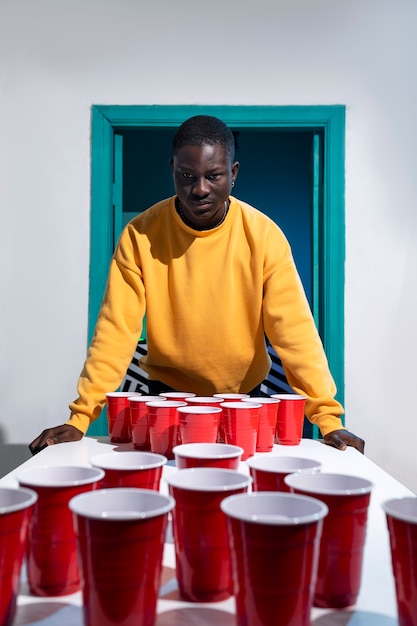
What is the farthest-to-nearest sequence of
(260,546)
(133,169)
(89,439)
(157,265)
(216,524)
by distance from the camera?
(133,169), (157,265), (89,439), (216,524), (260,546)

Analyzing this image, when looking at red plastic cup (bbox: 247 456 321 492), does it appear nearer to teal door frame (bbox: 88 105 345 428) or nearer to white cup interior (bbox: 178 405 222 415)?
white cup interior (bbox: 178 405 222 415)

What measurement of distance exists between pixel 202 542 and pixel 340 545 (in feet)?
0.49

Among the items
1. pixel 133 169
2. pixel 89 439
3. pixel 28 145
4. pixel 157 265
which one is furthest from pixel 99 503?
pixel 133 169

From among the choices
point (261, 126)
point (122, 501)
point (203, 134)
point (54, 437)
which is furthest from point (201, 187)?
point (261, 126)

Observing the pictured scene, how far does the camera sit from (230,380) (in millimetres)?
1785

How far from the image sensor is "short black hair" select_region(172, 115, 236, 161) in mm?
1646

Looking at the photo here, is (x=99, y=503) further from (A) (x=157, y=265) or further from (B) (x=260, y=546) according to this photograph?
(A) (x=157, y=265)

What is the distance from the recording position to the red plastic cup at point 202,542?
0.65 m

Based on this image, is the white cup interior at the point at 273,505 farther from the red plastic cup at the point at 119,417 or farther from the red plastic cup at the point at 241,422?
the red plastic cup at the point at 119,417

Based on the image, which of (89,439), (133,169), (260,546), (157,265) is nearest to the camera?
(260,546)

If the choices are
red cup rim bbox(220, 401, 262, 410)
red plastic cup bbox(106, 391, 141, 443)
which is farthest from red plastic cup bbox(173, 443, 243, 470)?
red plastic cup bbox(106, 391, 141, 443)

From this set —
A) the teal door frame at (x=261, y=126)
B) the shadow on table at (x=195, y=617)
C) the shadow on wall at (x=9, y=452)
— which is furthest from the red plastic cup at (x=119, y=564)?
the shadow on wall at (x=9, y=452)

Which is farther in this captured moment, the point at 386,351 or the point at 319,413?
the point at 386,351

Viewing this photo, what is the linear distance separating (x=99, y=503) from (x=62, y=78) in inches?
107
